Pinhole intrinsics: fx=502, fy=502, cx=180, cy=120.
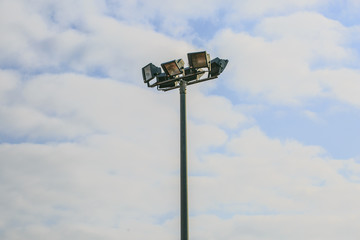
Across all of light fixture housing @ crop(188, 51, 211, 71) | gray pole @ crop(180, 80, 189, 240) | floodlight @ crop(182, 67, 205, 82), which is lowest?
gray pole @ crop(180, 80, 189, 240)

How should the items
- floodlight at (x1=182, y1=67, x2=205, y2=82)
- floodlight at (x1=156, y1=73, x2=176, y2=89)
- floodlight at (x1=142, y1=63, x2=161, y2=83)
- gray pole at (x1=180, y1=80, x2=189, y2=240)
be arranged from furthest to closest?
floodlight at (x1=142, y1=63, x2=161, y2=83) → floodlight at (x1=156, y1=73, x2=176, y2=89) → floodlight at (x1=182, y1=67, x2=205, y2=82) → gray pole at (x1=180, y1=80, x2=189, y2=240)

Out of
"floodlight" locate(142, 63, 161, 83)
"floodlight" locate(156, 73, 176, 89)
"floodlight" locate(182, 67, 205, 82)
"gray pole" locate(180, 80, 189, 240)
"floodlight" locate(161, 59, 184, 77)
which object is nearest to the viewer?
"gray pole" locate(180, 80, 189, 240)

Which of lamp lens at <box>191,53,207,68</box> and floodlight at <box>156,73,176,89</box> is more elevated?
lamp lens at <box>191,53,207,68</box>

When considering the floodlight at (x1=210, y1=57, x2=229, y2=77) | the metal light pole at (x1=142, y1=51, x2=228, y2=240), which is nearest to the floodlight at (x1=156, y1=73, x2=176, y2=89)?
the metal light pole at (x1=142, y1=51, x2=228, y2=240)

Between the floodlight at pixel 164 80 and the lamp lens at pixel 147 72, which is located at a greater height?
the lamp lens at pixel 147 72

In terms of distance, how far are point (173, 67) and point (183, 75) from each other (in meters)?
0.31

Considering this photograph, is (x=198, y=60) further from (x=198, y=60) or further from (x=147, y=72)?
(x=147, y=72)

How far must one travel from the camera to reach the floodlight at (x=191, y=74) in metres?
12.1

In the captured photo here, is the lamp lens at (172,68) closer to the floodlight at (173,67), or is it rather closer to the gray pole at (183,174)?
the floodlight at (173,67)

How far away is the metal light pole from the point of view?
1109 centimetres

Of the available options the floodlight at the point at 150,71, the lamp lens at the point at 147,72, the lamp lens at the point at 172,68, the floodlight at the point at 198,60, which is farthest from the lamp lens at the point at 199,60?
the lamp lens at the point at 147,72

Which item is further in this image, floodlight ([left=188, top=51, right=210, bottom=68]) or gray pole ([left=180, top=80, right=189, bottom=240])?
floodlight ([left=188, top=51, right=210, bottom=68])

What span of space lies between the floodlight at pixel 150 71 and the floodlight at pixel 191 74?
0.73 metres

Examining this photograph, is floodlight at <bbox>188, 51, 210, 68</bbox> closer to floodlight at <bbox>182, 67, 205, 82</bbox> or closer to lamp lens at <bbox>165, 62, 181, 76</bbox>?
floodlight at <bbox>182, 67, 205, 82</bbox>
